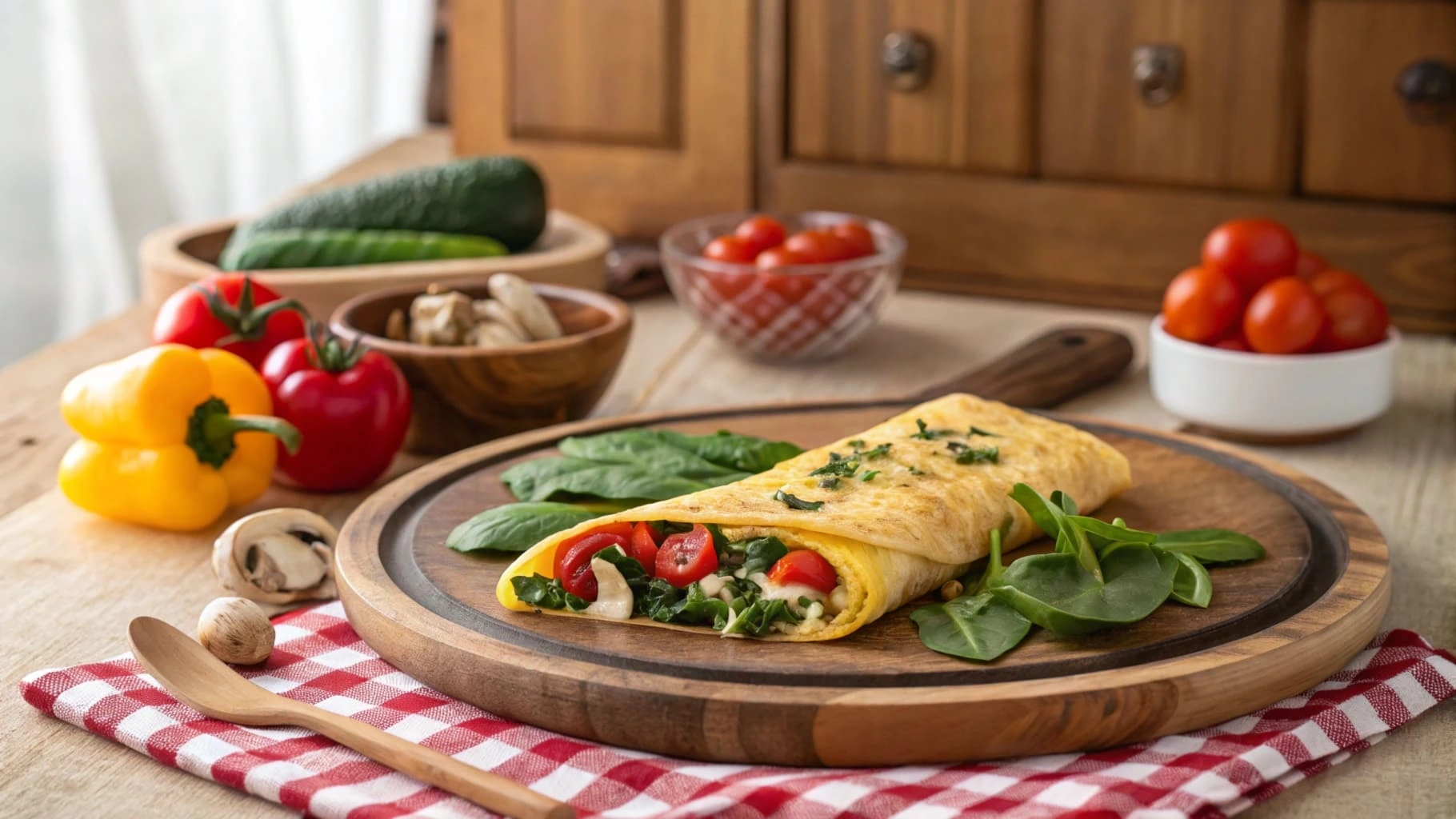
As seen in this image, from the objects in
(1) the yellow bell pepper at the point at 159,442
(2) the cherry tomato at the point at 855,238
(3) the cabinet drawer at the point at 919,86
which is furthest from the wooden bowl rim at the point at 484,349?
(3) the cabinet drawer at the point at 919,86

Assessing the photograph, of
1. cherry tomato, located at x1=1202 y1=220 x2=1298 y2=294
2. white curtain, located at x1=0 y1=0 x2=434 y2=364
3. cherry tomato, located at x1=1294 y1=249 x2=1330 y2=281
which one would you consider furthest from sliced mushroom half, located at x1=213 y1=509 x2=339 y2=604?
white curtain, located at x1=0 y1=0 x2=434 y2=364

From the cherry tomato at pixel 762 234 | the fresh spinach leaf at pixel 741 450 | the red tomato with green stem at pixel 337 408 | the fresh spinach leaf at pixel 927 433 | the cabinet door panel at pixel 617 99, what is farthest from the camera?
the cabinet door panel at pixel 617 99

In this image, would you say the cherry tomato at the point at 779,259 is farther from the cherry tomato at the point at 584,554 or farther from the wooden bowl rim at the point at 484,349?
the cherry tomato at the point at 584,554

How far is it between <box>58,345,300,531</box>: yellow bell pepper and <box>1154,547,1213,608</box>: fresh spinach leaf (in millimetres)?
1075

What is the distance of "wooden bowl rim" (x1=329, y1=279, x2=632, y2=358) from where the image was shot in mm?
2252

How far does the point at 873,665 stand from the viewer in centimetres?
150

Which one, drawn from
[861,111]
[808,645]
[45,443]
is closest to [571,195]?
[861,111]

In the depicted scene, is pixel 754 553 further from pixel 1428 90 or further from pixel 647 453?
pixel 1428 90

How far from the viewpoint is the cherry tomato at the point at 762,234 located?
9.32 feet

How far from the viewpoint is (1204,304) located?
2.40 meters

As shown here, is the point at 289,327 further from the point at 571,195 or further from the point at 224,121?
the point at 224,121

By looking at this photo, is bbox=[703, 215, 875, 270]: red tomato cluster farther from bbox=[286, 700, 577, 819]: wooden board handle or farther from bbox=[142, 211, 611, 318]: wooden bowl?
bbox=[286, 700, 577, 819]: wooden board handle

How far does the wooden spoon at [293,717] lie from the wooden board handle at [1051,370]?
1.12 meters

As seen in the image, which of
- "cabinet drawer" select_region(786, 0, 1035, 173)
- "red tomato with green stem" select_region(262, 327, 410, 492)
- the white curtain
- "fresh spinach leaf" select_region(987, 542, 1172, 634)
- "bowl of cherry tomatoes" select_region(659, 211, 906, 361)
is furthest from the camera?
the white curtain
